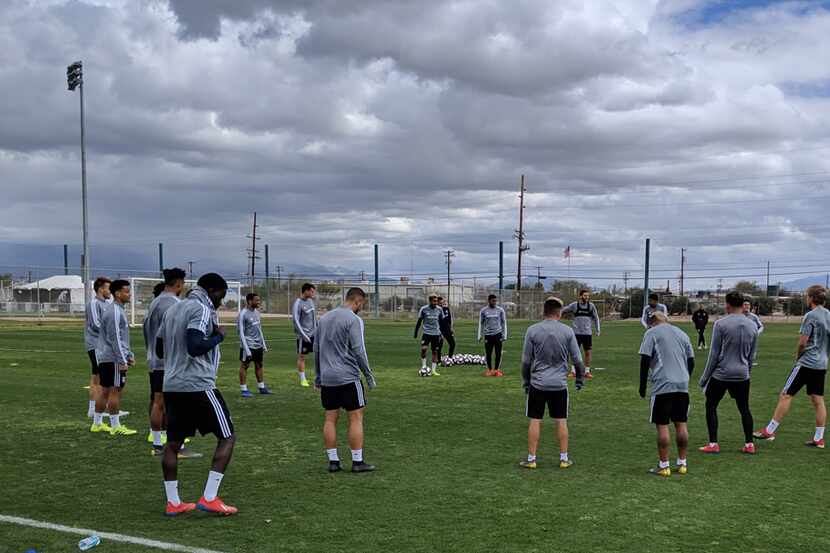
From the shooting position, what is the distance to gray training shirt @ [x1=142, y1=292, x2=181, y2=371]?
8.46m

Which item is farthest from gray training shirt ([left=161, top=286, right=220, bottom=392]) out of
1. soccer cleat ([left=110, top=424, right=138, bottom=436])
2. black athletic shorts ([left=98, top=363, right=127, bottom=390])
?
soccer cleat ([left=110, top=424, right=138, bottom=436])

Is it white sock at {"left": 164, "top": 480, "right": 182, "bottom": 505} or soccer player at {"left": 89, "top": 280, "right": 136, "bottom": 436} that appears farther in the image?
soccer player at {"left": 89, "top": 280, "right": 136, "bottom": 436}

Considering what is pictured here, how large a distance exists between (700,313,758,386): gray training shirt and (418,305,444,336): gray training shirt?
9.63 meters

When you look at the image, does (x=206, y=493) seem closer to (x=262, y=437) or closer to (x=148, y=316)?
(x=148, y=316)

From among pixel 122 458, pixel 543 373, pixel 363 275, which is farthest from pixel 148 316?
pixel 363 275

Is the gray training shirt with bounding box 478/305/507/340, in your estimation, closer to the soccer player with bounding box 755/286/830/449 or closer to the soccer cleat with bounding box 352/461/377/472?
the soccer player with bounding box 755/286/830/449

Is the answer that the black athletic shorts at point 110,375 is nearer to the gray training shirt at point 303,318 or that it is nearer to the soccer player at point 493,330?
the gray training shirt at point 303,318

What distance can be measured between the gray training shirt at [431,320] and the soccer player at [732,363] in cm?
955

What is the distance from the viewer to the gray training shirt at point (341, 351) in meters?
8.02

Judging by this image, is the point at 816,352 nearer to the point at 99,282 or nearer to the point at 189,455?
the point at 189,455

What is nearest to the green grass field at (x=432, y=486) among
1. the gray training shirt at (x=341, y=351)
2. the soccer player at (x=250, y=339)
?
the soccer player at (x=250, y=339)

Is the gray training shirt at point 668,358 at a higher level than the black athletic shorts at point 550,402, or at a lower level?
higher

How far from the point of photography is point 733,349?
902 cm

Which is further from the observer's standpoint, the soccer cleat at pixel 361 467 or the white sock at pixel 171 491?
the soccer cleat at pixel 361 467
